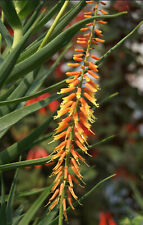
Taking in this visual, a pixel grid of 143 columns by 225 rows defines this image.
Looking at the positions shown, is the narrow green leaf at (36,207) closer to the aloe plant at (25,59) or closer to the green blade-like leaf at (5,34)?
the aloe plant at (25,59)

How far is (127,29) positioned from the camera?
2049 millimetres

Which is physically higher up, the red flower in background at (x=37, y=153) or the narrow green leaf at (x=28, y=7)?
the red flower in background at (x=37, y=153)

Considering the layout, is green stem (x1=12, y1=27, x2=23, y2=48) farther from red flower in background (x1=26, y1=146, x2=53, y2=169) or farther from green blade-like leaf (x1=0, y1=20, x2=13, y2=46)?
red flower in background (x1=26, y1=146, x2=53, y2=169)

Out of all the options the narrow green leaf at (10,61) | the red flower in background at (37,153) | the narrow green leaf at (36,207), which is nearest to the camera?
the narrow green leaf at (10,61)

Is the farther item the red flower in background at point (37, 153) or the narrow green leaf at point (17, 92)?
the red flower in background at point (37, 153)

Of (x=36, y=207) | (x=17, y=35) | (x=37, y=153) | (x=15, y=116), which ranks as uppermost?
(x=37, y=153)

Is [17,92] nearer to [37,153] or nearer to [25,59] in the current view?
[25,59]

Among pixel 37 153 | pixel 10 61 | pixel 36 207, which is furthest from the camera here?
pixel 37 153

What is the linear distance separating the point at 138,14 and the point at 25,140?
1.69 m

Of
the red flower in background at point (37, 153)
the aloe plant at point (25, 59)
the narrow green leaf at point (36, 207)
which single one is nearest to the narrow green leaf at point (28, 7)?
the aloe plant at point (25, 59)

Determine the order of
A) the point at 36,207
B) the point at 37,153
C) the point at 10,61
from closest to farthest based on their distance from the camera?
the point at 10,61
the point at 36,207
the point at 37,153

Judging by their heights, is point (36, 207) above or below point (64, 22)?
below

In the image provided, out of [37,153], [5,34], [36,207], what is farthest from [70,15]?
[37,153]

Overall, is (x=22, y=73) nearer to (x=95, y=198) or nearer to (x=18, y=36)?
(x=18, y=36)
